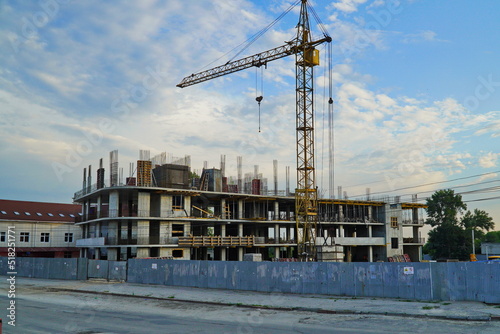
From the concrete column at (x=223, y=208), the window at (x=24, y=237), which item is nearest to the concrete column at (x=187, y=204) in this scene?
the concrete column at (x=223, y=208)

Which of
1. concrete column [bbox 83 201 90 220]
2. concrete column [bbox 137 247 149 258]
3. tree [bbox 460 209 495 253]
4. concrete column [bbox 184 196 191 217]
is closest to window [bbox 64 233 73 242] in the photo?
concrete column [bbox 83 201 90 220]

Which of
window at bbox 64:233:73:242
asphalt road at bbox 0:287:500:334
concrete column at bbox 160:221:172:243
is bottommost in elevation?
asphalt road at bbox 0:287:500:334

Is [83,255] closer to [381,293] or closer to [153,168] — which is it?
[153,168]

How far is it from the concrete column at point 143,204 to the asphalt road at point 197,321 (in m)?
29.0

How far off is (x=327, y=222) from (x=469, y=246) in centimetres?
3978

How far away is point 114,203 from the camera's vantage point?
173ft

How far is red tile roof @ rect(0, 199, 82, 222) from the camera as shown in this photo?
65.9 metres

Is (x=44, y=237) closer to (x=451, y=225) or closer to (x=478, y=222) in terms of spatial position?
(x=451, y=225)

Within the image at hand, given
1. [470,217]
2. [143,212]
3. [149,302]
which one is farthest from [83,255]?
[470,217]

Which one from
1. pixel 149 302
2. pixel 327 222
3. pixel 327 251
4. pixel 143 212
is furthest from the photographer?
pixel 327 222

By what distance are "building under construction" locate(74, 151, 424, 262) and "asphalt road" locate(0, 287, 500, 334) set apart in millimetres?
21985

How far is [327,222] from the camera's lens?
234ft

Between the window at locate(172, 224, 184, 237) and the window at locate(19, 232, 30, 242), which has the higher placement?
the window at locate(172, 224, 184, 237)

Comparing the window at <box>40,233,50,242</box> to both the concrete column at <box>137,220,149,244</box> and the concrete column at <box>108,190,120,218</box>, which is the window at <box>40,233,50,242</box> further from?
the concrete column at <box>137,220,149,244</box>
